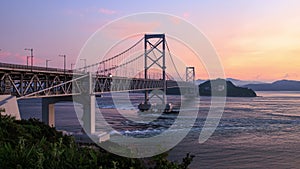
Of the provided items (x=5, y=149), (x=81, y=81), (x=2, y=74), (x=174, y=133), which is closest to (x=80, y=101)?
(x=81, y=81)

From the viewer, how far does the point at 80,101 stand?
28703 millimetres

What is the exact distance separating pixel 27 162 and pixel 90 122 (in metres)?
23.6

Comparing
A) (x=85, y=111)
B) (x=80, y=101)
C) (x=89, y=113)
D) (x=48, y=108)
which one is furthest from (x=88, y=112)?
(x=48, y=108)

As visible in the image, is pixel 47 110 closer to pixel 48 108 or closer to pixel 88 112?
pixel 48 108

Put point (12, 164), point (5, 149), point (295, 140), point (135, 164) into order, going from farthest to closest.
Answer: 1. point (295, 140)
2. point (135, 164)
3. point (5, 149)
4. point (12, 164)

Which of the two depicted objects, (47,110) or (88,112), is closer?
(47,110)

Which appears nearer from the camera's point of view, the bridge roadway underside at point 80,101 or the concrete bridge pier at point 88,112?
the bridge roadway underside at point 80,101

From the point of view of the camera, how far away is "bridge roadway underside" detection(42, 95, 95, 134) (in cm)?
2733

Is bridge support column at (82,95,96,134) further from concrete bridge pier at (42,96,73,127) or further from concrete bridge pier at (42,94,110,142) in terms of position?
concrete bridge pier at (42,96,73,127)

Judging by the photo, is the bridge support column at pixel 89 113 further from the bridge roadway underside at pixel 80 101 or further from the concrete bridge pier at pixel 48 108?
the concrete bridge pier at pixel 48 108

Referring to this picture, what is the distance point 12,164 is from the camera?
4.72 m

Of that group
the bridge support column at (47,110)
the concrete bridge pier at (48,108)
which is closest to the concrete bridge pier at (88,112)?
the concrete bridge pier at (48,108)

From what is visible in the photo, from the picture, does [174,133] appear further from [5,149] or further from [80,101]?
[5,149]

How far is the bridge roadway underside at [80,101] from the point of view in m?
27.3
